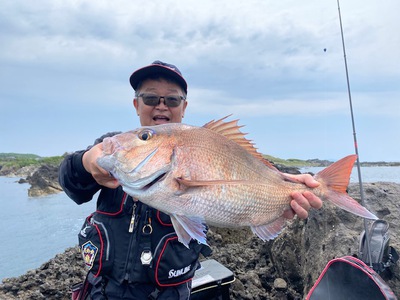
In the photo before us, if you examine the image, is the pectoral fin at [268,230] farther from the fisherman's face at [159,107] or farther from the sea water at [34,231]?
the sea water at [34,231]

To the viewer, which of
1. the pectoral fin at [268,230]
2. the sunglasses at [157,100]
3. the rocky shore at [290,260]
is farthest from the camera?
the rocky shore at [290,260]

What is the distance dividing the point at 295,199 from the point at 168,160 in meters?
0.95

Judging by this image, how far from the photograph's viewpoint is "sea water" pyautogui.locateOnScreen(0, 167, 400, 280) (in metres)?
4.75

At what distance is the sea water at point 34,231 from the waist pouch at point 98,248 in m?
2.52

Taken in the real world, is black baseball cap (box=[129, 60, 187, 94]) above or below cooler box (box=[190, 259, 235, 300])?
above

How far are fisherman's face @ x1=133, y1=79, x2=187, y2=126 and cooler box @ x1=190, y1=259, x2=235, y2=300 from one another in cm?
157

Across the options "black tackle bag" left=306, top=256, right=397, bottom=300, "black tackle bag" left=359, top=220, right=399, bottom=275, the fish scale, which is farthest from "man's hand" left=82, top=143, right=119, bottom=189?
"black tackle bag" left=359, top=220, right=399, bottom=275

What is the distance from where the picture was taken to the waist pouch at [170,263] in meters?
2.27

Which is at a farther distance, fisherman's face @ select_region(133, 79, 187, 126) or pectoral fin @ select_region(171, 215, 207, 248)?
fisherman's face @ select_region(133, 79, 187, 126)

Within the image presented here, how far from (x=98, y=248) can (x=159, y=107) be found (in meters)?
1.14

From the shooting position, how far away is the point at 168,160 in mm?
1791

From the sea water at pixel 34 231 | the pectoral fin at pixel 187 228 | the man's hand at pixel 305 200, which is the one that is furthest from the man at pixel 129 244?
the sea water at pixel 34 231

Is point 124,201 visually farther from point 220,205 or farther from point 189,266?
point 220,205

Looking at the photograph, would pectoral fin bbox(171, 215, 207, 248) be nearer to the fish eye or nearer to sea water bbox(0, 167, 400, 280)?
the fish eye
